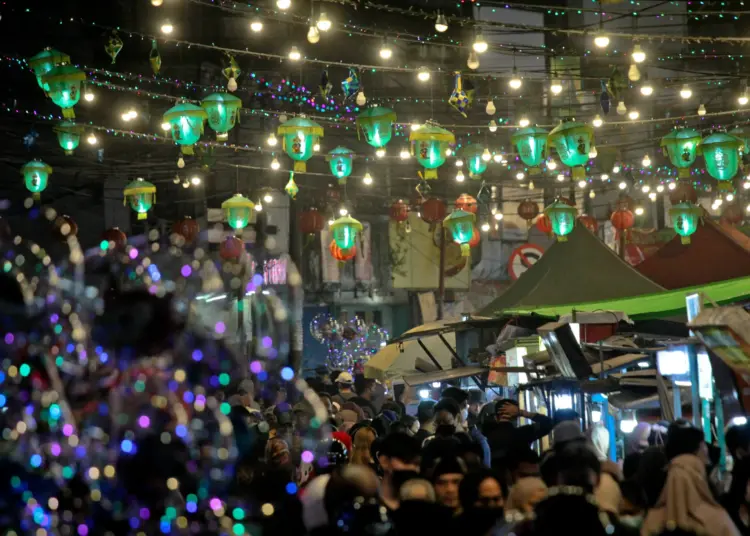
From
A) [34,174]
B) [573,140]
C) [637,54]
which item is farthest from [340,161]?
[637,54]

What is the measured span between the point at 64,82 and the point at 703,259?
11767 mm

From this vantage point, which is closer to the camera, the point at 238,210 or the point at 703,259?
the point at 703,259

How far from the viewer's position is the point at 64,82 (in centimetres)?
1446

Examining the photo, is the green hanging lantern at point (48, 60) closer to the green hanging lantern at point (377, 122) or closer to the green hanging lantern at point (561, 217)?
the green hanging lantern at point (377, 122)

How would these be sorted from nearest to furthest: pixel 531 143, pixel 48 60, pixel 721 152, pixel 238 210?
1. pixel 48 60
2. pixel 721 152
3. pixel 531 143
4. pixel 238 210

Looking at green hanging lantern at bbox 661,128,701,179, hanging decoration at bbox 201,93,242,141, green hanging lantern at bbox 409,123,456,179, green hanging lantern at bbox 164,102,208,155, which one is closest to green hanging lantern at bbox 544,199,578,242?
green hanging lantern at bbox 661,128,701,179

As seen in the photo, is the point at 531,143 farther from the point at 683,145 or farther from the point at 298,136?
the point at 298,136

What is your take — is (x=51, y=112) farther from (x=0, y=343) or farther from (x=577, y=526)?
(x=577, y=526)

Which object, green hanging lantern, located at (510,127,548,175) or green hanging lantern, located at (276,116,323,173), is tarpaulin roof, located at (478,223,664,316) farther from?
green hanging lantern, located at (276,116,323,173)

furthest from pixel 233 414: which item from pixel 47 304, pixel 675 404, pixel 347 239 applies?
pixel 347 239

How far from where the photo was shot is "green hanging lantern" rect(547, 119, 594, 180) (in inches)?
591

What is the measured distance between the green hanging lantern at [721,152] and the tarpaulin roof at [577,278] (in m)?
2.60

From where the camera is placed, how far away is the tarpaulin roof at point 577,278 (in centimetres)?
1783

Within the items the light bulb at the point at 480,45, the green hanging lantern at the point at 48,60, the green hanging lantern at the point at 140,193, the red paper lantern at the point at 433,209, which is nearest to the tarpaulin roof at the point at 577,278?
the red paper lantern at the point at 433,209
